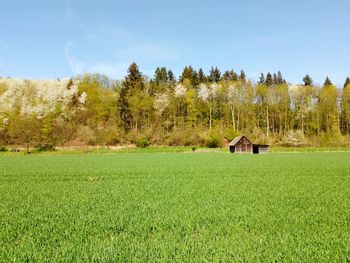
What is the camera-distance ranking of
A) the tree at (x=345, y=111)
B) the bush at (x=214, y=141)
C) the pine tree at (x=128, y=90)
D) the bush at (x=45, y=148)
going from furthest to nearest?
the tree at (x=345, y=111) → the pine tree at (x=128, y=90) → the bush at (x=214, y=141) → the bush at (x=45, y=148)

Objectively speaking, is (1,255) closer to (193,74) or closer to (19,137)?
(19,137)

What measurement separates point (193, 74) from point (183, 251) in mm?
111703

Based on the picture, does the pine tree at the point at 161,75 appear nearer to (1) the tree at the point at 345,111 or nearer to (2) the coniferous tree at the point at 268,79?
(2) the coniferous tree at the point at 268,79

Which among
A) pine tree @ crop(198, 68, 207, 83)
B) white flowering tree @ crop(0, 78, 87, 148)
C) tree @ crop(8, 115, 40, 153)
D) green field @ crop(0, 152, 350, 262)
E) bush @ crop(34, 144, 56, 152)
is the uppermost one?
pine tree @ crop(198, 68, 207, 83)

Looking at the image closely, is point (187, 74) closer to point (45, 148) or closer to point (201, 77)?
point (201, 77)

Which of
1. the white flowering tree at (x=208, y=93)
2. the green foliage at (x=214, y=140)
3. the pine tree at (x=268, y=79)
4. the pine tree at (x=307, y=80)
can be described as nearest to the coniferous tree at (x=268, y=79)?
the pine tree at (x=268, y=79)

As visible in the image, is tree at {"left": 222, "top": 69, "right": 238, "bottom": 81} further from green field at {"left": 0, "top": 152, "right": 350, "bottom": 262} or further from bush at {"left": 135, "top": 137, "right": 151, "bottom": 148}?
green field at {"left": 0, "top": 152, "right": 350, "bottom": 262}

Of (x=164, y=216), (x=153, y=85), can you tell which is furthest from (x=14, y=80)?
(x=164, y=216)

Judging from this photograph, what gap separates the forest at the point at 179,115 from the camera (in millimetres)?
91000

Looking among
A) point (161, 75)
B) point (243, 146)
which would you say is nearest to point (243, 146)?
point (243, 146)

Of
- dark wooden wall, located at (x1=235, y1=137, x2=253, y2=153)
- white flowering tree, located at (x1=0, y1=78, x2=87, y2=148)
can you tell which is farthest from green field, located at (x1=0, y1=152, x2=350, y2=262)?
white flowering tree, located at (x1=0, y1=78, x2=87, y2=148)

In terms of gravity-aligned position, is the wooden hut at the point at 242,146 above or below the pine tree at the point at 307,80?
below

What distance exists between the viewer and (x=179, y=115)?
101 metres

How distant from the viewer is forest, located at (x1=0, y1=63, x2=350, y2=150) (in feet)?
299
